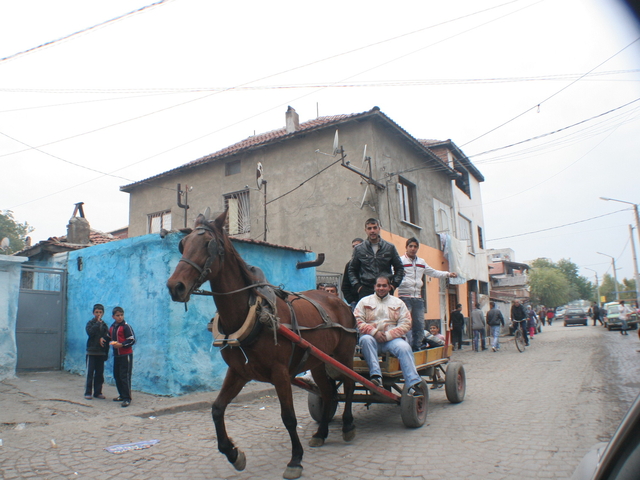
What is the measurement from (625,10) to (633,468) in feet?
5.55

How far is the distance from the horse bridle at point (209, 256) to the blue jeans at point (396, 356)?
229 centimetres

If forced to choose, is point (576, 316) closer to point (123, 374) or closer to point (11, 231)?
point (123, 374)

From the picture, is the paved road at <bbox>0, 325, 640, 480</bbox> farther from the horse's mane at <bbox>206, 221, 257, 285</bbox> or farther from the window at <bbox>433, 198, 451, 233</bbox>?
the window at <bbox>433, 198, 451, 233</bbox>

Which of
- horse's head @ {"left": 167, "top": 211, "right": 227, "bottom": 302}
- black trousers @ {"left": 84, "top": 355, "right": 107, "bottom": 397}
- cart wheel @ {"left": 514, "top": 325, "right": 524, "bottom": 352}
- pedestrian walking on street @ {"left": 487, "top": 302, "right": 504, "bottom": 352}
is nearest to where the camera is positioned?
horse's head @ {"left": 167, "top": 211, "right": 227, "bottom": 302}

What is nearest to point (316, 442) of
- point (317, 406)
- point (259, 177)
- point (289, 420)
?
point (317, 406)

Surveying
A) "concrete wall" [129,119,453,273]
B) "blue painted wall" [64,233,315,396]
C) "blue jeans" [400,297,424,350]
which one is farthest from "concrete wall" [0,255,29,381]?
"concrete wall" [129,119,453,273]

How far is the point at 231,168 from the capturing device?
18.0 metres

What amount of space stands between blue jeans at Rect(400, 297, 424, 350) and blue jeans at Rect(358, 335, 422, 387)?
1.05m

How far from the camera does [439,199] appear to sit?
20.2 metres

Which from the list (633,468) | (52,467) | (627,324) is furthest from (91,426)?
(627,324)

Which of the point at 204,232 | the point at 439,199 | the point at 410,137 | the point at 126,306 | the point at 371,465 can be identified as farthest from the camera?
the point at 439,199

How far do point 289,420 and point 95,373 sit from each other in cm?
522

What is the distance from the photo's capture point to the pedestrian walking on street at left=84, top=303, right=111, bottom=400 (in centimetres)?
784

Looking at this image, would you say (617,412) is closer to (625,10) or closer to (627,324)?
(625,10)
